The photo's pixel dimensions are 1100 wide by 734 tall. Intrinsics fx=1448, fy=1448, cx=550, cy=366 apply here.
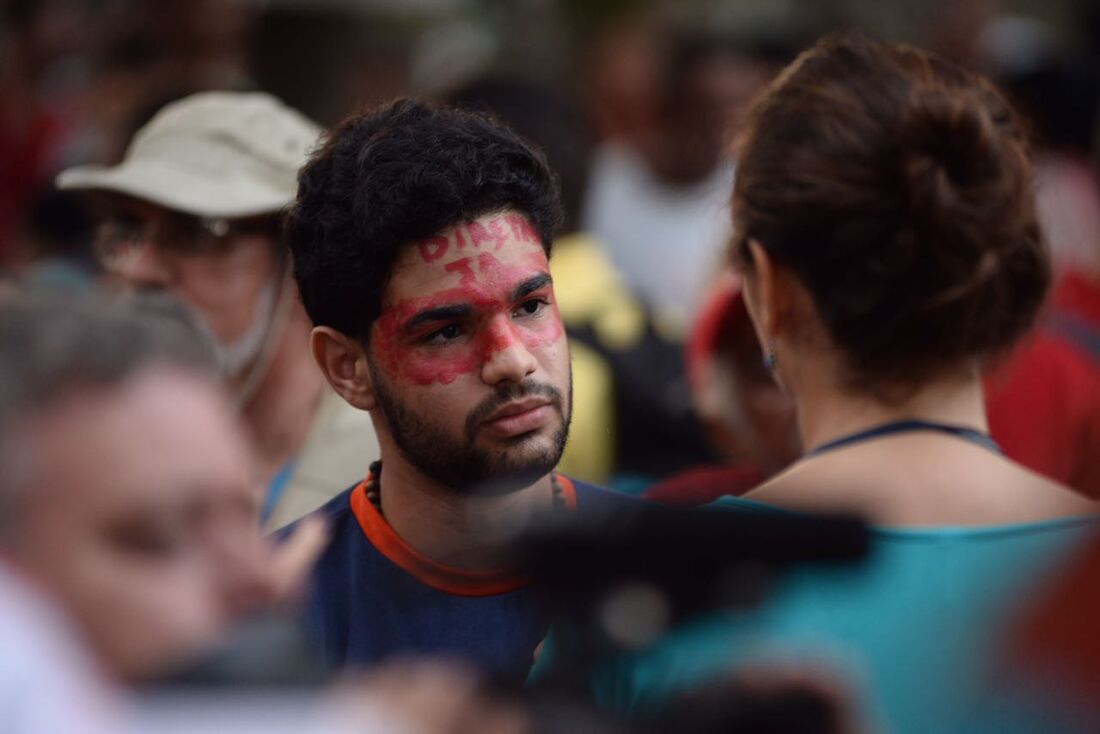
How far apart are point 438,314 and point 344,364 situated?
250 millimetres

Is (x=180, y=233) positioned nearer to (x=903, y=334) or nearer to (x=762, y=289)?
(x=762, y=289)

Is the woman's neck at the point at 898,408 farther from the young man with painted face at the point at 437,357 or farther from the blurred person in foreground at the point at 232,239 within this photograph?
the blurred person in foreground at the point at 232,239

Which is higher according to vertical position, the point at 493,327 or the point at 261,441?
the point at 493,327

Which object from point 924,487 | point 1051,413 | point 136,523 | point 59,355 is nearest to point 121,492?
point 136,523

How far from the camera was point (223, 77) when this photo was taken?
456 cm

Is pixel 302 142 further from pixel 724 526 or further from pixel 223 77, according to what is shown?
pixel 724 526

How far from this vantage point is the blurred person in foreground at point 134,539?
47.5 inches

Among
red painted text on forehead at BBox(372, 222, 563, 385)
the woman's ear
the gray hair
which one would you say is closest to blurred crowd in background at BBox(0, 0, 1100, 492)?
the woman's ear

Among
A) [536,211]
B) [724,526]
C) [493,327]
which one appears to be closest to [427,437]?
[493,327]

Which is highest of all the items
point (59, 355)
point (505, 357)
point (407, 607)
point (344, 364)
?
point (59, 355)

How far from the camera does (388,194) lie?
2438 mm

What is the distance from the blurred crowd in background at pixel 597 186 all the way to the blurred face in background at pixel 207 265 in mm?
10

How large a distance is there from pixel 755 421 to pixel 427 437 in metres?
1.38

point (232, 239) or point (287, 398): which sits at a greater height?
point (232, 239)
